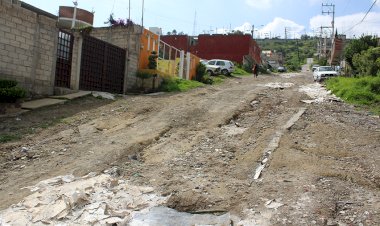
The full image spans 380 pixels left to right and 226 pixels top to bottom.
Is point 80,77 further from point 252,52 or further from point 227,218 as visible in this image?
point 252,52

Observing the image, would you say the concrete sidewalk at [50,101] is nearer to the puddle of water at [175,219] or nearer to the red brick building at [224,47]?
the puddle of water at [175,219]

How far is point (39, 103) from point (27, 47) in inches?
76.6

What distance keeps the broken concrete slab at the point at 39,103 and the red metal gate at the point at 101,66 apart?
235 centimetres

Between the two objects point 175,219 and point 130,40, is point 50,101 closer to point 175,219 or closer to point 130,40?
point 130,40

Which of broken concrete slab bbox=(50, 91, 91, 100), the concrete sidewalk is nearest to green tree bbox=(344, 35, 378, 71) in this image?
broken concrete slab bbox=(50, 91, 91, 100)

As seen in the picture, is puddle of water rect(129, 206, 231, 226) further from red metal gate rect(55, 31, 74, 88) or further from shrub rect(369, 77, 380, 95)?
shrub rect(369, 77, 380, 95)

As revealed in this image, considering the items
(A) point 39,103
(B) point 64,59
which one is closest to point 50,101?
(A) point 39,103

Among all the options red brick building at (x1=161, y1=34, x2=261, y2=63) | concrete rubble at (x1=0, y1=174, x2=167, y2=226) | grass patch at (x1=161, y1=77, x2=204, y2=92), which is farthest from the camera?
red brick building at (x1=161, y1=34, x2=261, y2=63)

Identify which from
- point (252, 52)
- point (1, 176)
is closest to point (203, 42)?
point (252, 52)

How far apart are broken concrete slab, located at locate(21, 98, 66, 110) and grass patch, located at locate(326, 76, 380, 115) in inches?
430

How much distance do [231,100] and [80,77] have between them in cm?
587

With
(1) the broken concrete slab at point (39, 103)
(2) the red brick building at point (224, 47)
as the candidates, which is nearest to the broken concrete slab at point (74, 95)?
(1) the broken concrete slab at point (39, 103)

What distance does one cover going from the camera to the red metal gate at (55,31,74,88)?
14250 mm

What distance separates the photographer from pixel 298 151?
7883mm
